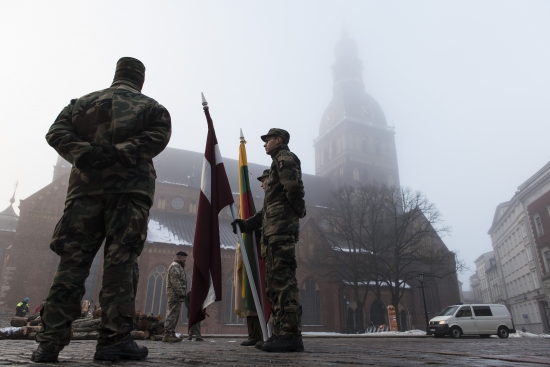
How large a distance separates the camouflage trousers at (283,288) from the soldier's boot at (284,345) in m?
0.07

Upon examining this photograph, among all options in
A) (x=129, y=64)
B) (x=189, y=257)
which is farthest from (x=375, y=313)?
(x=129, y=64)

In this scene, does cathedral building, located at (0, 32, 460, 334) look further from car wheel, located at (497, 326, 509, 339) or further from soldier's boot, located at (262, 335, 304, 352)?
soldier's boot, located at (262, 335, 304, 352)

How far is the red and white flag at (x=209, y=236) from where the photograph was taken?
13.8 ft

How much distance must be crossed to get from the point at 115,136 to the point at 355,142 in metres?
50.3

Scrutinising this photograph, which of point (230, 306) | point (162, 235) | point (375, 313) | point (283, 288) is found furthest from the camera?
point (375, 313)

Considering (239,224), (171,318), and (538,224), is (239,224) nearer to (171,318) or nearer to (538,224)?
(171,318)

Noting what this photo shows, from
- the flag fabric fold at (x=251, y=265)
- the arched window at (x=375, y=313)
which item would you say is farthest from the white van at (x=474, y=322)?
the flag fabric fold at (x=251, y=265)

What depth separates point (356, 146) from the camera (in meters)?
51.5

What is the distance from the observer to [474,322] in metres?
17.2

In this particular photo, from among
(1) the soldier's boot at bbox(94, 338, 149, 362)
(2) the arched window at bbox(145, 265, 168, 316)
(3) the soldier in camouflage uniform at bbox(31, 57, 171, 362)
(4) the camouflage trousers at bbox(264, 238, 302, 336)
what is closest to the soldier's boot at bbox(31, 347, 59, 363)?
(3) the soldier in camouflage uniform at bbox(31, 57, 171, 362)

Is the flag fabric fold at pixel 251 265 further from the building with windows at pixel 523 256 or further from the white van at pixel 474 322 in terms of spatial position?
the building with windows at pixel 523 256

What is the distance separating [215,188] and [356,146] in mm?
48292

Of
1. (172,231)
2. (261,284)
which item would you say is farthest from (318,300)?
(261,284)

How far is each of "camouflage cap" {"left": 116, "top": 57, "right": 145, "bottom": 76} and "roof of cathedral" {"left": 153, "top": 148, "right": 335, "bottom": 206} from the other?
28.2 m
